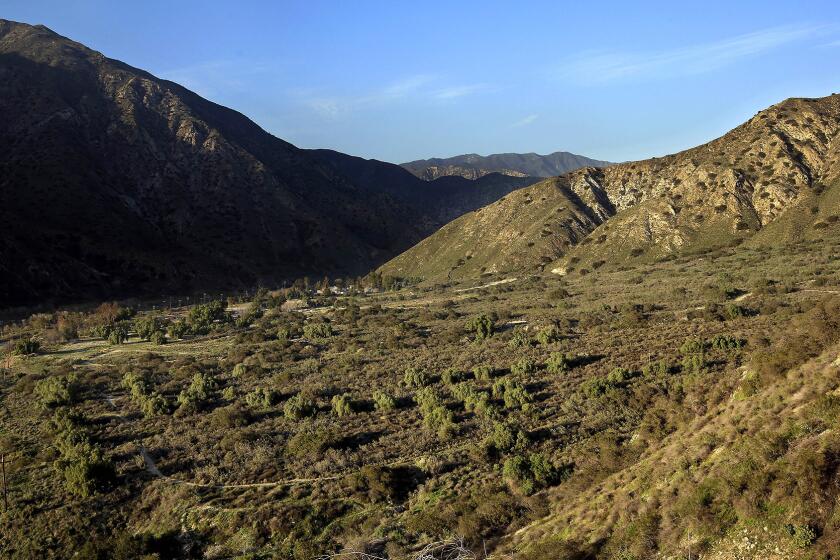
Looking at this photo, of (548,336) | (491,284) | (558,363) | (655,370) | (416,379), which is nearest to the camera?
(655,370)

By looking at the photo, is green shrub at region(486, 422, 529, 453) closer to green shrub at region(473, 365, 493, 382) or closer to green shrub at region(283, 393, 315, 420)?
green shrub at region(473, 365, 493, 382)

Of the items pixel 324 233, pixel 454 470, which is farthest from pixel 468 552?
pixel 324 233

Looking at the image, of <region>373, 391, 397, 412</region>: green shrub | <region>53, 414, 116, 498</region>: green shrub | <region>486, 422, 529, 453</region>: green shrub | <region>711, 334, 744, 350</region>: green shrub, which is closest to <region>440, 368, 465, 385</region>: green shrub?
<region>373, 391, 397, 412</region>: green shrub

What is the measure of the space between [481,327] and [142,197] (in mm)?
113302

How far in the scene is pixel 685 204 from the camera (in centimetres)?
7869

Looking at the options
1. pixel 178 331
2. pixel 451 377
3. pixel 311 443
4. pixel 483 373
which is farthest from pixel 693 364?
pixel 178 331

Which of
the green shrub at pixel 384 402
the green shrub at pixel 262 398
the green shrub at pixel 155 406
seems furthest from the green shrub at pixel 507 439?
the green shrub at pixel 155 406

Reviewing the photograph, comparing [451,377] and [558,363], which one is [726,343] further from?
[451,377]

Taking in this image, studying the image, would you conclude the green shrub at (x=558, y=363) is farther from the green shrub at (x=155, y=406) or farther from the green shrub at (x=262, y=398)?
the green shrub at (x=155, y=406)

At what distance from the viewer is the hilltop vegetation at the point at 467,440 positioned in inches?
466

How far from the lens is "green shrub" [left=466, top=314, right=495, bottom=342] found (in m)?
38.3

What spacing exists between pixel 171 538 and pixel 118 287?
9101 cm

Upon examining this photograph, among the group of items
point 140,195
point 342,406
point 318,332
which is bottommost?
point 342,406

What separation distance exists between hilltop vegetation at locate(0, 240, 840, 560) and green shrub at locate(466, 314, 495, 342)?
204 mm
